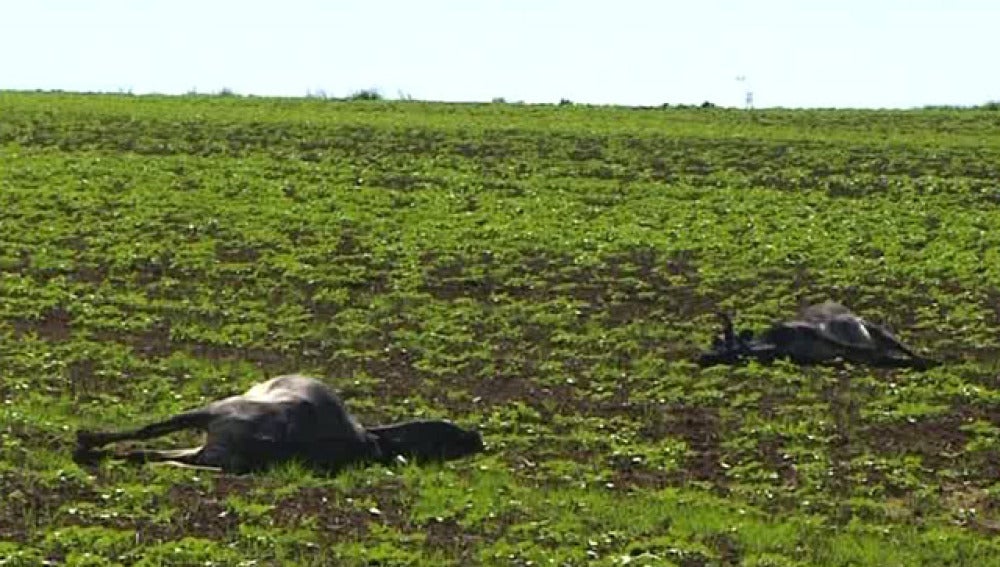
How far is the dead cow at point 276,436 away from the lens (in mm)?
13594

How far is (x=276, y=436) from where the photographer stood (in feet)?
45.0

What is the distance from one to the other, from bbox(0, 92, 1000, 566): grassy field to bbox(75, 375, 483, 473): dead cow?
299 millimetres

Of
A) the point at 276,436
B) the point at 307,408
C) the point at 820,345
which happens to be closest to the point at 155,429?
the point at 276,436

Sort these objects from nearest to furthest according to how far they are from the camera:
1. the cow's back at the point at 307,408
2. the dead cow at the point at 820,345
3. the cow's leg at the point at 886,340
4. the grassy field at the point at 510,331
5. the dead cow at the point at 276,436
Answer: the grassy field at the point at 510,331 < the dead cow at the point at 276,436 < the cow's back at the point at 307,408 < the dead cow at the point at 820,345 < the cow's leg at the point at 886,340

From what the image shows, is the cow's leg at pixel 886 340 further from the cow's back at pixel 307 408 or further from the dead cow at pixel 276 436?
the cow's back at pixel 307 408

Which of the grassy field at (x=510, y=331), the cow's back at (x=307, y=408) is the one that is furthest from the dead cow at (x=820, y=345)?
the cow's back at (x=307, y=408)

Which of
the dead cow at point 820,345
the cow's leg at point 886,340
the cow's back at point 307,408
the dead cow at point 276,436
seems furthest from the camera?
the cow's leg at point 886,340

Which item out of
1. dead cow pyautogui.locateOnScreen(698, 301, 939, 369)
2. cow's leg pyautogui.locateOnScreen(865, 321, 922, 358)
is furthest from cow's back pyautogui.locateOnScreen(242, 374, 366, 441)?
cow's leg pyautogui.locateOnScreen(865, 321, 922, 358)

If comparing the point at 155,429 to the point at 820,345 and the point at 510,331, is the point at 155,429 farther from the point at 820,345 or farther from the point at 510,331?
the point at 820,345

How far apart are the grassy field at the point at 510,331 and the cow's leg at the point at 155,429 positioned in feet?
0.93

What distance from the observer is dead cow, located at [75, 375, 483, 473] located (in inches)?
535

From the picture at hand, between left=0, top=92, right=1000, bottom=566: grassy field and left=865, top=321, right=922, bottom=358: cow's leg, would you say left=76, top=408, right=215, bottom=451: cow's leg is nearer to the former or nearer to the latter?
left=0, top=92, right=1000, bottom=566: grassy field

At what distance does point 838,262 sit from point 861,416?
10796 mm

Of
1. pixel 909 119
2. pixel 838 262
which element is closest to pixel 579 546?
pixel 838 262
